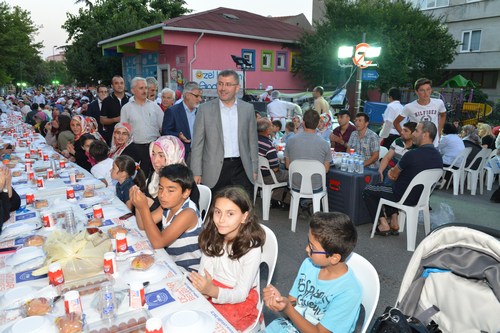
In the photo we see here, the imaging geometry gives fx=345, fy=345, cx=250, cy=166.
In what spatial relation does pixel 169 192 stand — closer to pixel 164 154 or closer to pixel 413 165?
pixel 164 154

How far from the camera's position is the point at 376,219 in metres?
4.57

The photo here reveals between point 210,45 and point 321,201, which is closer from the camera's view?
point 321,201

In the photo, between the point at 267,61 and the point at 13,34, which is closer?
the point at 267,61

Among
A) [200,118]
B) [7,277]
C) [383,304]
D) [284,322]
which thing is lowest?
[383,304]

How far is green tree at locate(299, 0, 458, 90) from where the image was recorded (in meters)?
17.6

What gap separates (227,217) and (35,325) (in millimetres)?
1061

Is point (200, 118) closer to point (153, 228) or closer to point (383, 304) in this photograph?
point (153, 228)

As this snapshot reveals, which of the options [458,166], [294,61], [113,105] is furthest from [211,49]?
[458,166]

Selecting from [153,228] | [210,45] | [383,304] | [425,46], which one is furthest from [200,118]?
[425,46]

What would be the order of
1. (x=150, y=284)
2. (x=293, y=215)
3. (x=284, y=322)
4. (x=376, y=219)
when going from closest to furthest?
(x=150, y=284) < (x=284, y=322) < (x=376, y=219) < (x=293, y=215)

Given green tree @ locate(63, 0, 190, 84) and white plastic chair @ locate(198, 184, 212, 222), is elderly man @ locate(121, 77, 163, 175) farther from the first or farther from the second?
green tree @ locate(63, 0, 190, 84)

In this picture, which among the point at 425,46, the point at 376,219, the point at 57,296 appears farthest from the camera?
the point at 425,46

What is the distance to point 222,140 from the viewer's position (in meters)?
3.82

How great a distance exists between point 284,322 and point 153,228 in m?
1.00
